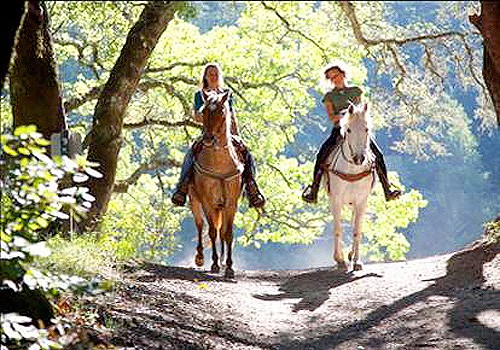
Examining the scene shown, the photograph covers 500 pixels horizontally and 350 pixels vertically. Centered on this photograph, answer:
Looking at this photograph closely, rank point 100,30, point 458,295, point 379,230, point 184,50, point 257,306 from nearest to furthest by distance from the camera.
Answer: point 458,295, point 257,306, point 100,30, point 184,50, point 379,230

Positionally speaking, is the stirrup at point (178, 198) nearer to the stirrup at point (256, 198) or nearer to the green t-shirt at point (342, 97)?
the stirrup at point (256, 198)

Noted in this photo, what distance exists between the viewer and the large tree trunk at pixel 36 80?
10414 mm

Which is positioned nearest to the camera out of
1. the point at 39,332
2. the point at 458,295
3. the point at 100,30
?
the point at 39,332

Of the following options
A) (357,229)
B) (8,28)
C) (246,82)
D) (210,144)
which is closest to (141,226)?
(246,82)

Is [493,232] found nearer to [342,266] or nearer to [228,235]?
[342,266]

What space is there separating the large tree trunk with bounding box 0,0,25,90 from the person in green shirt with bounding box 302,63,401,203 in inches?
314

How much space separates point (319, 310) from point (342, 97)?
3941mm

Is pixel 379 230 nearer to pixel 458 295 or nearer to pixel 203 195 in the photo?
pixel 203 195

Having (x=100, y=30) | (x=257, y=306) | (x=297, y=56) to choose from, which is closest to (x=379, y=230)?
(x=297, y=56)

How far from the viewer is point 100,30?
663 inches

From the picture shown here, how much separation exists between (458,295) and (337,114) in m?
4.32

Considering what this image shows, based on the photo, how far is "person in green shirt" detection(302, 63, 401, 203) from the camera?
11.7 metres

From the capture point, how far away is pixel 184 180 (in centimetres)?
1172

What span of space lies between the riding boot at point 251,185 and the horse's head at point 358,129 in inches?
67.1
